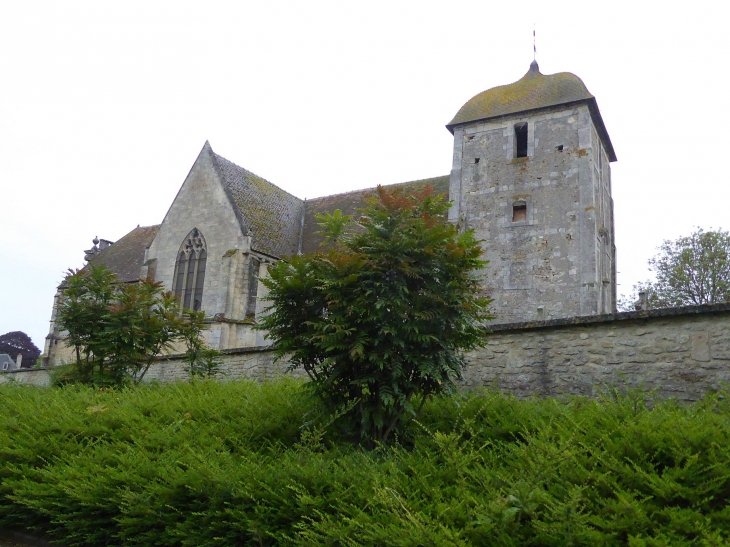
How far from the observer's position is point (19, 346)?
6153cm

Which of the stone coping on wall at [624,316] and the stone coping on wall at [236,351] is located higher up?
the stone coping on wall at [624,316]

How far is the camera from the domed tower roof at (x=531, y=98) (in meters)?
20.9

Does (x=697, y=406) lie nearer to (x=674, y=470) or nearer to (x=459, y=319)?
(x=674, y=470)

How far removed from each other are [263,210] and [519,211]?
11008mm

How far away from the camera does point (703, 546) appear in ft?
12.7

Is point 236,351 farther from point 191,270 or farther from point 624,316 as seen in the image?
point 191,270

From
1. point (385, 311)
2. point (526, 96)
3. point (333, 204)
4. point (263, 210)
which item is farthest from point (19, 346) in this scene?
point (385, 311)

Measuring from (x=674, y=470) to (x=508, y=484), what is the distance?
3.96 feet

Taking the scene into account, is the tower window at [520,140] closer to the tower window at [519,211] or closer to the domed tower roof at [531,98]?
the domed tower roof at [531,98]

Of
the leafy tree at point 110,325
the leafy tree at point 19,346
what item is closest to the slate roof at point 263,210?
the leafy tree at point 110,325

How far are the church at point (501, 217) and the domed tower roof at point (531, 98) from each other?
43 mm

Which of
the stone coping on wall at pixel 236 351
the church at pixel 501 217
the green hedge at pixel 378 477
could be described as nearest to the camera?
the green hedge at pixel 378 477

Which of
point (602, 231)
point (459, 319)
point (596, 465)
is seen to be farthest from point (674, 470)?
point (602, 231)

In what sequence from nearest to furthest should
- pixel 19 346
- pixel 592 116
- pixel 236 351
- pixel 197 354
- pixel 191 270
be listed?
pixel 236 351 → pixel 197 354 → pixel 592 116 → pixel 191 270 → pixel 19 346
